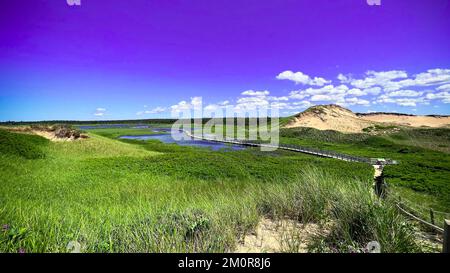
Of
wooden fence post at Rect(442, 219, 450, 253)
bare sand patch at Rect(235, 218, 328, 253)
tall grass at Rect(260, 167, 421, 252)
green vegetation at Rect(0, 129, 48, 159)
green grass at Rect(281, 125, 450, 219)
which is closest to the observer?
wooden fence post at Rect(442, 219, 450, 253)

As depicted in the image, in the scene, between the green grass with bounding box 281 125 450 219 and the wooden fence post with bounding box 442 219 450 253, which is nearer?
the wooden fence post with bounding box 442 219 450 253

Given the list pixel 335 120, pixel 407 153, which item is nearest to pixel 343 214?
pixel 407 153

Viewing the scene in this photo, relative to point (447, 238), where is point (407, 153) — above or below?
below

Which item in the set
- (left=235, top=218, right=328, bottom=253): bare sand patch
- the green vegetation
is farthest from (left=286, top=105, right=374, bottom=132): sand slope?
(left=235, top=218, right=328, bottom=253): bare sand patch

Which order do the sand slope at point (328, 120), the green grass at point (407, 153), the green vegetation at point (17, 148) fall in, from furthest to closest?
the sand slope at point (328, 120) → the green vegetation at point (17, 148) → the green grass at point (407, 153)

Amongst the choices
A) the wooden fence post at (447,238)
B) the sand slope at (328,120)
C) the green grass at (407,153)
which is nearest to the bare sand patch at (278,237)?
the wooden fence post at (447,238)

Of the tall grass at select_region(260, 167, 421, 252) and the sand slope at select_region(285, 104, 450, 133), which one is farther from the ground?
the sand slope at select_region(285, 104, 450, 133)

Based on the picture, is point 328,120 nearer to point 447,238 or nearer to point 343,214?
point 343,214

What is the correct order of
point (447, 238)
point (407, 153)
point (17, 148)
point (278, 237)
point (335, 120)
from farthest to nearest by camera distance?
point (335, 120), point (407, 153), point (17, 148), point (278, 237), point (447, 238)

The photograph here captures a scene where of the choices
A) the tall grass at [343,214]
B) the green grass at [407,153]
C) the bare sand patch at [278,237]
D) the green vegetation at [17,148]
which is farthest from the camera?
the green vegetation at [17,148]

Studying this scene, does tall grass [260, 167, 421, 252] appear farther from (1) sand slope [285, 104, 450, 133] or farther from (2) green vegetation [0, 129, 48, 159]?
(1) sand slope [285, 104, 450, 133]

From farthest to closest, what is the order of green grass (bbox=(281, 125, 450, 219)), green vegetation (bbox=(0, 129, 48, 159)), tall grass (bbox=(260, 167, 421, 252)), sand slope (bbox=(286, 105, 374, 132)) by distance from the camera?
sand slope (bbox=(286, 105, 374, 132)) → green vegetation (bbox=(0, 129, 48, 159)) → green grass (bbox=(281, 125, 450, 219)) → tall grass (bbox=(260, 167, 421, 252))

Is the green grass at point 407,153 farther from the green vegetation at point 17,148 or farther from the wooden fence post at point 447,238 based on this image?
the green vegetation at point 17,148

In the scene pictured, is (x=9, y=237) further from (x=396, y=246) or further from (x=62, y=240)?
(x=396, y=246)
